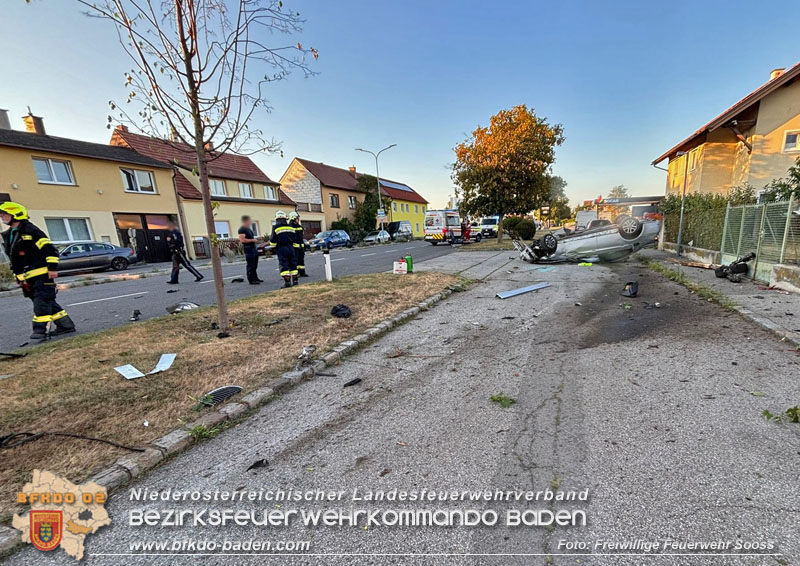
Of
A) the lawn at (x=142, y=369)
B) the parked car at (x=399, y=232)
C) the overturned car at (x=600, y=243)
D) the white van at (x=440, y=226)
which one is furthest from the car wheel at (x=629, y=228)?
the parked car at (x=399, y=232)

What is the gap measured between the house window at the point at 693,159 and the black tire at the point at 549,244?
12.9 meters

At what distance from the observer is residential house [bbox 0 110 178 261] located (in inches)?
674

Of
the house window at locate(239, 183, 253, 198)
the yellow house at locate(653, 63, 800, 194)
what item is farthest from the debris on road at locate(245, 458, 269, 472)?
the house window at locate(239, 183, 253, 198)

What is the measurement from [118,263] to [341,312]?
60.6 feet

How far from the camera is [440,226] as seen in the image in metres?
26.4

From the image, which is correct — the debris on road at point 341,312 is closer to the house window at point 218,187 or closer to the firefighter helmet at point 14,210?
the firefighter helmet at point 14,210

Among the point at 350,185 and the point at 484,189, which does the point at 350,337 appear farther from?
the point at 350,185

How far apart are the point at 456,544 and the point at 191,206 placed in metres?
27.6

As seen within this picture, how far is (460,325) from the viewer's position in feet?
18.4

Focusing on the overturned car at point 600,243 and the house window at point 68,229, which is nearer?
the overturned car at point 600,243

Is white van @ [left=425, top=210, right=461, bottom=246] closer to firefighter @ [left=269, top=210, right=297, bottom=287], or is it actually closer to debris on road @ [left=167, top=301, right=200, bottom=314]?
firefighter @ [left=269, top=210, right=297, bottom=287]

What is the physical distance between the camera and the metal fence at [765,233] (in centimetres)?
646

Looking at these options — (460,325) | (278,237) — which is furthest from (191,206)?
(460,325)

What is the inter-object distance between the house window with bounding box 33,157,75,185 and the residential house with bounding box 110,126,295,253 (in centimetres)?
402
